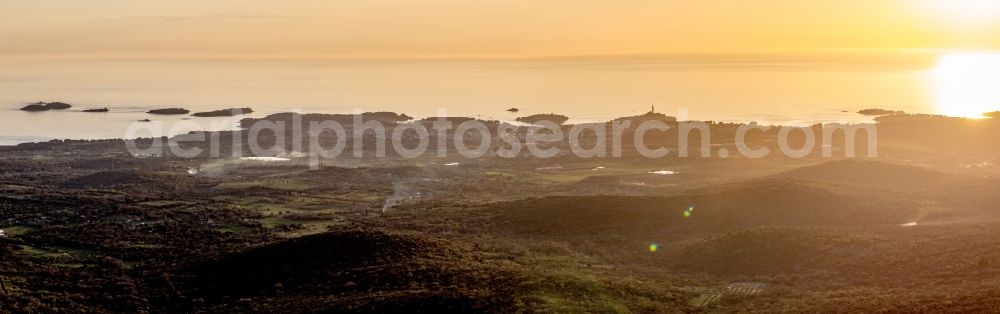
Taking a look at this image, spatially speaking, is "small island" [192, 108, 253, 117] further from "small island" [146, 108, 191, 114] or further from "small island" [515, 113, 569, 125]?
"small island" [515, 113, 569, 125]

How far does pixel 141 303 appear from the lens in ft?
107

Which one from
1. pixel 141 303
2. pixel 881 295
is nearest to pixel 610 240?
pixel 881 295

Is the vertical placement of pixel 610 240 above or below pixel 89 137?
below

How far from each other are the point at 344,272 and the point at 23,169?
54898 millimetres

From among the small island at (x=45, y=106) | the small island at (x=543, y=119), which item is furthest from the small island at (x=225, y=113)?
the small island at (x=543, y=119)

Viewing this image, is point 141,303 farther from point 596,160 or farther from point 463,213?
point 596,160

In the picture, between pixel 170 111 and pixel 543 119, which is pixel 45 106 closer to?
pixel 170 111

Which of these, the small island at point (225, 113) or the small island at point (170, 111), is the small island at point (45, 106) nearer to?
the small island at point (170, 111)

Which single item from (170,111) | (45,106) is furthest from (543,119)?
(45,106)

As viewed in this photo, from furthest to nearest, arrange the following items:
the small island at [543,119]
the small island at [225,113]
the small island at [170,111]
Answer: the small island at [170,111] < the small island at [225,113] < the small island at [543,119]

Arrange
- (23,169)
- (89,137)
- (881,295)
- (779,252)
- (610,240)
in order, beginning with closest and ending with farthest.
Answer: (881,295) < (779,252) < (610,240) < (23,169) < (89,137)

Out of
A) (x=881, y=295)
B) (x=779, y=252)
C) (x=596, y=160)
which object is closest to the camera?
(x=881, y=295)

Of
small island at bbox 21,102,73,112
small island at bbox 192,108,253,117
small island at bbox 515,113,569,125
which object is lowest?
small island at bbox 515,113,569,125

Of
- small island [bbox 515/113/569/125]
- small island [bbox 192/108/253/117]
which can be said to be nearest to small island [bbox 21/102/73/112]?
small island [bbox 192/108/253/117]
